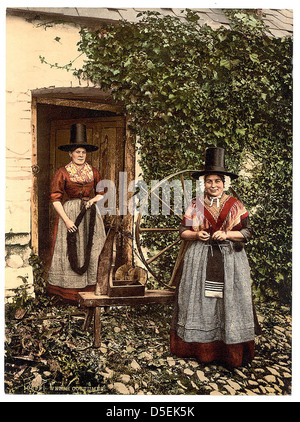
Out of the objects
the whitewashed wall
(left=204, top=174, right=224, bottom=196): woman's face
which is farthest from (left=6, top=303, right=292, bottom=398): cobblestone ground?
(left=204, top=174, right=224, bottom=196): woman's face

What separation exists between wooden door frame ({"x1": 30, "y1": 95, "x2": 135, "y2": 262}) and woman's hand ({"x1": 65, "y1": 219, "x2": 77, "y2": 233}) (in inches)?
12.8

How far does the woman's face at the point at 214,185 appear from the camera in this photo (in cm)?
323

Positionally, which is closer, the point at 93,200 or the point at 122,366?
the point at 122,366

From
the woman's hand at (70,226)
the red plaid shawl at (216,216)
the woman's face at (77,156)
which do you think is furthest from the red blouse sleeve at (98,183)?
the red plaid shawl at (216,216)

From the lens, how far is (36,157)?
3.45 m

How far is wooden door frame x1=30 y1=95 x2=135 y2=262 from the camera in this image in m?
3.44

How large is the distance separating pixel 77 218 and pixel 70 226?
0.33 ft

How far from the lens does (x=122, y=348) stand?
3318 millimetres

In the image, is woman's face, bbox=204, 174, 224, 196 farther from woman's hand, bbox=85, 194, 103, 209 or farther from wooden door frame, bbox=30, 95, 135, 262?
woman's hand, bbox=85, 194, 103, 209

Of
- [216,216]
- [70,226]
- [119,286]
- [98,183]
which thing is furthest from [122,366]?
[98,183]

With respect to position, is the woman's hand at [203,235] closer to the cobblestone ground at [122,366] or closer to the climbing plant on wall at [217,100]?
the climbing plant on wall at [217,100]

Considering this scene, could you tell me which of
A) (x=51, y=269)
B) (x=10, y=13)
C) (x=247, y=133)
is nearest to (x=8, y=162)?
(x=51, y=269)

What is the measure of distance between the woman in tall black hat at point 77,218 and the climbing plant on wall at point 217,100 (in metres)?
0.55

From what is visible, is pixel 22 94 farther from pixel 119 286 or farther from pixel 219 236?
pixel 219 236
